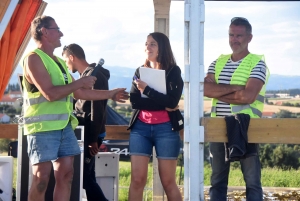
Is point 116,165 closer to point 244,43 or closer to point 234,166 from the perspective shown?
point 244,43

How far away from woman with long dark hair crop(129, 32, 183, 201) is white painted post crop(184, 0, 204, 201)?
572 millimetres

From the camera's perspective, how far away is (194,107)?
14.1 ft

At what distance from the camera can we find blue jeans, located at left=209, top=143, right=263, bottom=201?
4.69 meters

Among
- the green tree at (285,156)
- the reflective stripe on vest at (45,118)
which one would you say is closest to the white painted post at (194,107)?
the reflective stripe on vest at (45,118)

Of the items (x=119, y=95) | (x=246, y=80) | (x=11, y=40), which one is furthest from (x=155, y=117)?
(x=11, y=40)

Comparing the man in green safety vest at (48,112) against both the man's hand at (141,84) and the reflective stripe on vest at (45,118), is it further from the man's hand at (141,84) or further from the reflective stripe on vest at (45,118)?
Answer: the man's hand at (141,84)

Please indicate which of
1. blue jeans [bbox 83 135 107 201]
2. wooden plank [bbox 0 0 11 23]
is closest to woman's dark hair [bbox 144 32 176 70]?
blue jeans [bbox 83 135 107 201]

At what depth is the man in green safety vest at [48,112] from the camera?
4.48 m

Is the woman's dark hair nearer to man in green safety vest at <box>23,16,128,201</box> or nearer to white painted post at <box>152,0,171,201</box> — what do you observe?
man in green safety vest at <box>23,16,128,201</box>

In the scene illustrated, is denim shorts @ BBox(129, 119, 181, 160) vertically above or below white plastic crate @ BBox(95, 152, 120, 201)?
above

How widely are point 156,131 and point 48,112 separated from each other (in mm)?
899

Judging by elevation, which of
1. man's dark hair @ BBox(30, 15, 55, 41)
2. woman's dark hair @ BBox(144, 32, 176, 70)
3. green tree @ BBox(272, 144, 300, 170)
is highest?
man's dark hair @ BBox(30, 15, 55, 41)

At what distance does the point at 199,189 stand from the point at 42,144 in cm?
120

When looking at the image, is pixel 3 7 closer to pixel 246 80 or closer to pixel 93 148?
pixel 93 148
